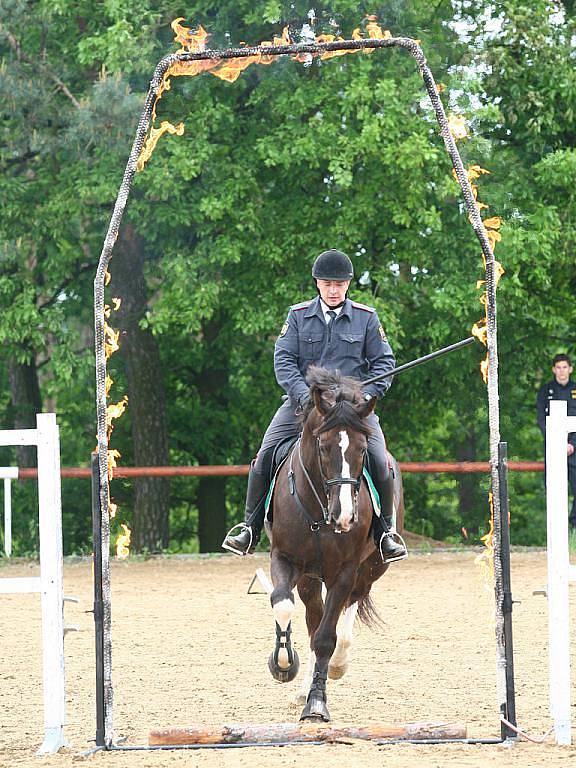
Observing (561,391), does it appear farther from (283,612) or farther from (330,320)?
(283,612)

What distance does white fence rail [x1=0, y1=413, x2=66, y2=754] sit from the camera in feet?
20.1

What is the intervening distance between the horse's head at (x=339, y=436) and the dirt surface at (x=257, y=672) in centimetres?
113

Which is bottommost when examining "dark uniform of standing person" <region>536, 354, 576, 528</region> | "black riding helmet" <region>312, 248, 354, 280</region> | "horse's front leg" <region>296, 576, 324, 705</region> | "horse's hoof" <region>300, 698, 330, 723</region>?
"horse's hoof" <region>300, 698, 330, 723</region>

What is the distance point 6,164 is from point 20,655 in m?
8.87

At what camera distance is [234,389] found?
19.9 meters

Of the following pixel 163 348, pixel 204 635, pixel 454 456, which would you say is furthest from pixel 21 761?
pixel 454 456

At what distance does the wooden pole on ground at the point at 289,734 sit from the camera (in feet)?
19.8

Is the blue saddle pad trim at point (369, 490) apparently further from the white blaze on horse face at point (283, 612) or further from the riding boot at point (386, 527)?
the white blaze on horse face at point (283, 612)

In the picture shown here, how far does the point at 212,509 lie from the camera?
2069 cm

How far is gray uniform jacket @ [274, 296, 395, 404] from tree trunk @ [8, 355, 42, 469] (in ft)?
43.9

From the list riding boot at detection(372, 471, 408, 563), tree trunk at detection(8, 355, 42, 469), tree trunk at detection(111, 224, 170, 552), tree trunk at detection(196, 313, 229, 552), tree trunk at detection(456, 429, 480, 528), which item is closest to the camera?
riding boot at detection(372, 471, 408, 563)

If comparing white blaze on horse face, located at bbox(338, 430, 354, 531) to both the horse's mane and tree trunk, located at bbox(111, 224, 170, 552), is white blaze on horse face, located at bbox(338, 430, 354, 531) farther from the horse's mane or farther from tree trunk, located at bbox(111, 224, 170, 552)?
tree trunk, located at bbox(111, 224, 170, 552)

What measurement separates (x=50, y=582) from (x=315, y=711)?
1.53 metres

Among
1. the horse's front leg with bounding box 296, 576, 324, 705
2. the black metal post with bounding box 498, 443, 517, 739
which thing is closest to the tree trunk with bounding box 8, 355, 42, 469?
the horse's front leg with bounding box 296, 576, 324, 705
